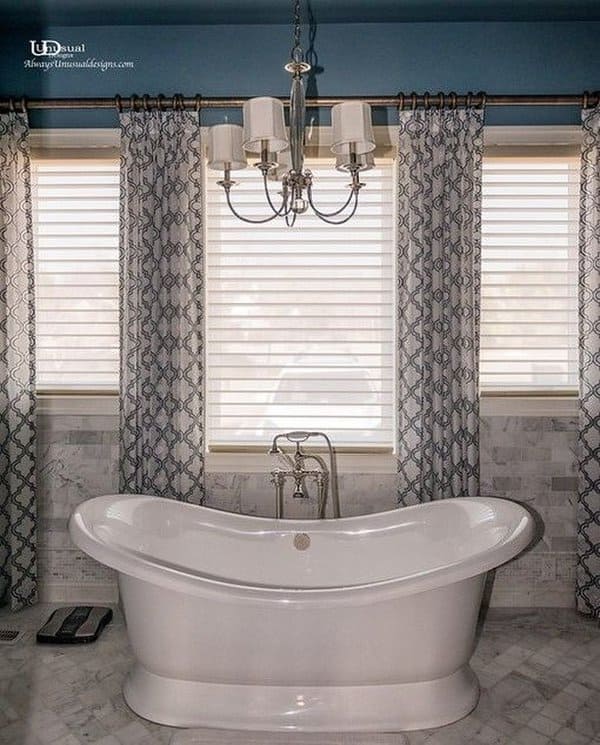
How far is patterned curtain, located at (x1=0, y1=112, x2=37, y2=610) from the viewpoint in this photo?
3.08m

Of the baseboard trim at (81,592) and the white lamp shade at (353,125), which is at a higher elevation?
the white lamp shade at (353,125)

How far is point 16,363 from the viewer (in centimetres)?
313

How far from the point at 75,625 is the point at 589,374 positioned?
2.72 m

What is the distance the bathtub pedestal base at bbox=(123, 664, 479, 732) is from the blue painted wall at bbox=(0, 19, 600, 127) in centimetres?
254

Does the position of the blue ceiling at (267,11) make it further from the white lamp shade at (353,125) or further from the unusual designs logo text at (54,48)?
the white lamp shade at (353,125)

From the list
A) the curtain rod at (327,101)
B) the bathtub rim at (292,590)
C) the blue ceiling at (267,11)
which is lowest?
the bathtub rim at (292,590)

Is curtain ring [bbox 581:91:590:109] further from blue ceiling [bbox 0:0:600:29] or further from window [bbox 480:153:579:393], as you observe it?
blue ceiling [bbox 0:0:600:29]

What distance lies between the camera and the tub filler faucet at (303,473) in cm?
295

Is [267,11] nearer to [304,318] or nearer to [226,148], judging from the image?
[226,148]

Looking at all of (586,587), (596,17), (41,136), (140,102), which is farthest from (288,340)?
(596,17)

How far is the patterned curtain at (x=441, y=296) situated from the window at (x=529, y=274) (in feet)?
0.71

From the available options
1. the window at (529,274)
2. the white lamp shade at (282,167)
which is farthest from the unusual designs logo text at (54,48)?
the window at (529,274)

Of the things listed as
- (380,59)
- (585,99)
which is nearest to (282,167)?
(380,59)

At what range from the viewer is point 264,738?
2217 mm
